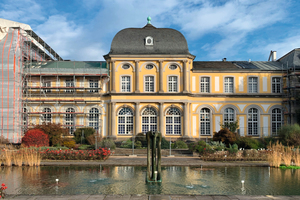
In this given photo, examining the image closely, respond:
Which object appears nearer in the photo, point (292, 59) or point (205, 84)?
point (205, 84)

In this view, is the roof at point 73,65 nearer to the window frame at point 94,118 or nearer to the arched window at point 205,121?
the window frame at point 94,118

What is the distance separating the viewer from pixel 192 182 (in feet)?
42.0

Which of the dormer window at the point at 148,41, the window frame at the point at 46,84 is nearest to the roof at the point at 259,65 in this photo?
the dormer window at the point at 148,41

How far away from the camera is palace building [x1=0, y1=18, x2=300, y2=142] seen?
110 feet

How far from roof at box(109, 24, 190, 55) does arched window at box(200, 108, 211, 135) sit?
7.01 meters

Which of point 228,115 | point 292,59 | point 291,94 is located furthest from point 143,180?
point 292,59

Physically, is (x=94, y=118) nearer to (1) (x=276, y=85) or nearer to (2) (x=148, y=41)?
(2) (x=148, y=41)

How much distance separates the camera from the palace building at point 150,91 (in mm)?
33625

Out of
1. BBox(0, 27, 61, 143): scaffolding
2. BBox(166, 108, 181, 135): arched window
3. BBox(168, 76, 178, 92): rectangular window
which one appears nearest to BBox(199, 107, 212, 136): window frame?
BBox(166, 108, 181, 135): arched window

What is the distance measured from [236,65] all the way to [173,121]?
11.0 meters

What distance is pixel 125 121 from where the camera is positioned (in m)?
33.8

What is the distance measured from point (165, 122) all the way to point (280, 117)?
13.3m

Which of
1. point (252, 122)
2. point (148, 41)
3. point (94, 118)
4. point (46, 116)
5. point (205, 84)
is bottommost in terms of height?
point (252, 122)

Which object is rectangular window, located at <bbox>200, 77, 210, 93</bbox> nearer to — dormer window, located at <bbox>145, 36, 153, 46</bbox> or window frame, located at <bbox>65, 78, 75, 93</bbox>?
dormer window, located at <bbox>145, 36, 153, 46</bbox>
